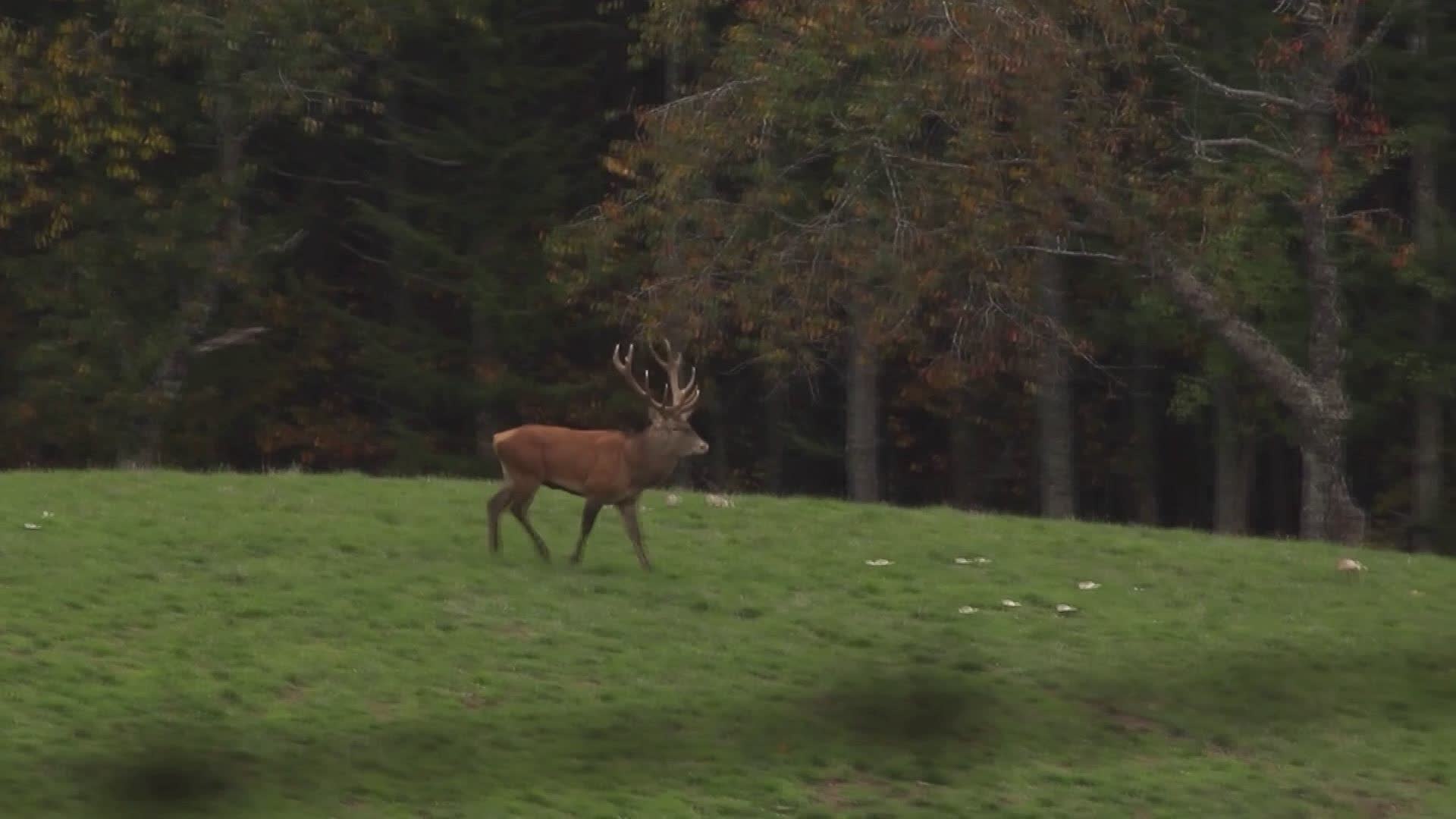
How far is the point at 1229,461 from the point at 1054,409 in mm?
4833

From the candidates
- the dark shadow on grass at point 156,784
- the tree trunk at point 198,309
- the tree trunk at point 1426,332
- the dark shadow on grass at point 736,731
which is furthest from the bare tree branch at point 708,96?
the dark shadow on grass at point 156,784

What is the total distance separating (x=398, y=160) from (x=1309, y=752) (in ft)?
91.8

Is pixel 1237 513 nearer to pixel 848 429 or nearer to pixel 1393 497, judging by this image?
pixel 1393 497

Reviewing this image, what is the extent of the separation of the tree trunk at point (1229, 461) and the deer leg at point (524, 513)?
1850 centimetres

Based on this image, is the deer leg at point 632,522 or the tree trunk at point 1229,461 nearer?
the deer leg at point 632,522

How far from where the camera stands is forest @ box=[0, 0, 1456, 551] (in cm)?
2592

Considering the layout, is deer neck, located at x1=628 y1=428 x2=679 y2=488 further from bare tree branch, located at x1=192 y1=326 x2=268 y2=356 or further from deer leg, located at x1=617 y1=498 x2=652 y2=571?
bare tree branch, located at x1=192 y1=326 x2=268 y2=356

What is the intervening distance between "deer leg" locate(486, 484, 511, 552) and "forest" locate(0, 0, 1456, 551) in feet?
26.3

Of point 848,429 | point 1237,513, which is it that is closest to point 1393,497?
point 1237,513

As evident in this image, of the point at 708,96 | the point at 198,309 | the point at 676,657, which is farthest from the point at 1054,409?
the point at 676,657

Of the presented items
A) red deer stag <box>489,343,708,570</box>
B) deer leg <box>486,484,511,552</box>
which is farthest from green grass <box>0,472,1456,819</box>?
red deer stag <box>489,343,708,570</box>

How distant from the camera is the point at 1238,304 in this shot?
94.2 ft

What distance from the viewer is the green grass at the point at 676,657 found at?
489 inches

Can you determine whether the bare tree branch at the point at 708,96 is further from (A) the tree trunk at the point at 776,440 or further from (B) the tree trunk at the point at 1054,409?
(A) the tree trunk at the point at 776,440
